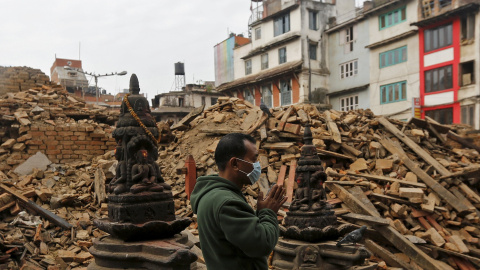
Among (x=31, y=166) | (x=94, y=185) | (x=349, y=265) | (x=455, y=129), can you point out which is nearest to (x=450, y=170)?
(x=455, y=129)

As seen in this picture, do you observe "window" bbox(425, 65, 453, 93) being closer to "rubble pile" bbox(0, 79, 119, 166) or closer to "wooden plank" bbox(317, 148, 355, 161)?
"wooden plank" bbox(317, 148, 355, 161)

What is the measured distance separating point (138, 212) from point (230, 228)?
2064 millimetres

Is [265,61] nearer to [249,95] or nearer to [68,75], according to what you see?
[249,95]

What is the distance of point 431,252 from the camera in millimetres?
8672

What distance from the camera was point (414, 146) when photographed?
42.0ft

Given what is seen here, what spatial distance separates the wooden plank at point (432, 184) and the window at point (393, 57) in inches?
604

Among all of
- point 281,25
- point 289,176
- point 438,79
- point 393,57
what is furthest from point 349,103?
point 289,176

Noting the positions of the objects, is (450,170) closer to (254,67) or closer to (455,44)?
(455,44)

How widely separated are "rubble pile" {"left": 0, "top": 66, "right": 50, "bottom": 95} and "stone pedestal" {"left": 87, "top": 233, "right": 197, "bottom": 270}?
1494cm

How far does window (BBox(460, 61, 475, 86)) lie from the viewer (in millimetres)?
21756

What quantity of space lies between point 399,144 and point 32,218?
36.7ft

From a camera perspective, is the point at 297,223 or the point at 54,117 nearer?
the point at 297,223

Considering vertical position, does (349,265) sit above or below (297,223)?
below

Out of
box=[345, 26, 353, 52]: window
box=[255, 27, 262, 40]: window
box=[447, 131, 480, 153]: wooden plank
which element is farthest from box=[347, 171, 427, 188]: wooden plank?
box=[255, 27, 262, 40]: window
